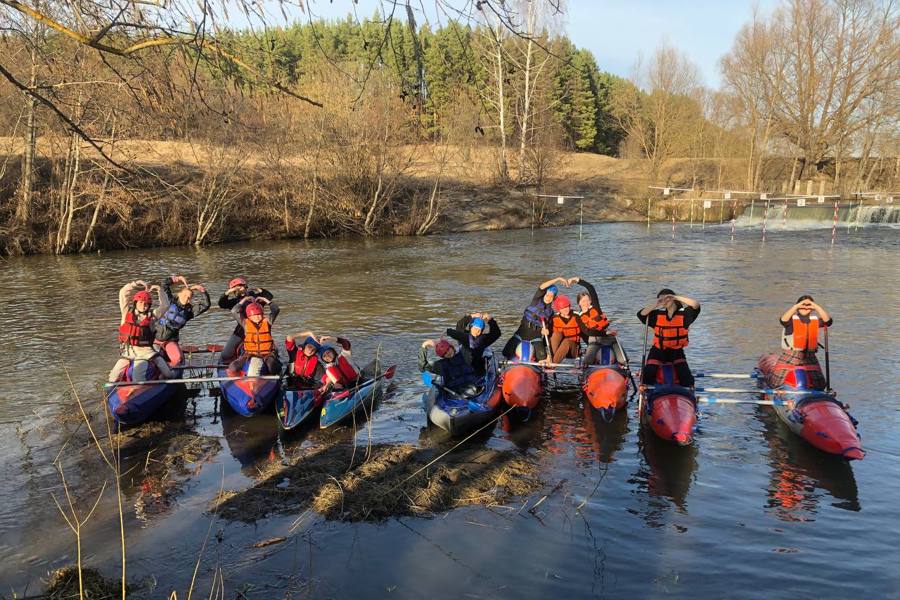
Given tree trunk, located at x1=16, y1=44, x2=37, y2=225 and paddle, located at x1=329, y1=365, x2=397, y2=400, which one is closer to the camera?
paddle, located at x1=329, y1=365, x2=397, y2=400

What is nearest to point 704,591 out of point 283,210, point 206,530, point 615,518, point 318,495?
point 615,518

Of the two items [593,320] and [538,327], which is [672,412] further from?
[538,327]

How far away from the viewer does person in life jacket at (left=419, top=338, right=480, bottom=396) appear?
8266 mm

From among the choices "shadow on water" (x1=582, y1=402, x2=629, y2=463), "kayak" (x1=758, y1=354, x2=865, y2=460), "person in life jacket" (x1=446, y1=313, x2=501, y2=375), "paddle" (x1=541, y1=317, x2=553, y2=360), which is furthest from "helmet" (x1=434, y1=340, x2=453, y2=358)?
"kayak" (x1=758, y1=354, x2=865, y2=460)

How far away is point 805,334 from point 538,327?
3508 mm

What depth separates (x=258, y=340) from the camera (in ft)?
28.3

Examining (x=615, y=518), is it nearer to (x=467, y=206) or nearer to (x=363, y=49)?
(x=363, y=49)

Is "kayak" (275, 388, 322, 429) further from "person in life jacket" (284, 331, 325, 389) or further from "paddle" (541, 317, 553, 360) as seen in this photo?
"paddle" (541, 317, 553, 360)

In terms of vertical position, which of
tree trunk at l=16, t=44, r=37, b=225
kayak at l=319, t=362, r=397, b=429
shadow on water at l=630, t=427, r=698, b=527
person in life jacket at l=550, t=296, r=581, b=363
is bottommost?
shadow on water at l=630, t=427, r=698, b=527

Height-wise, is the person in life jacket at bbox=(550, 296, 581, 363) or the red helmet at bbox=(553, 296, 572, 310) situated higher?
the red helmet at bbox=(553, 296, 572, 310)

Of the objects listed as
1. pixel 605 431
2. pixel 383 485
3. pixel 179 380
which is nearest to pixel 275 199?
pixel 179 380

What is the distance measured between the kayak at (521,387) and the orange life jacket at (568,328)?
1.24m

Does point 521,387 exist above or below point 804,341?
below

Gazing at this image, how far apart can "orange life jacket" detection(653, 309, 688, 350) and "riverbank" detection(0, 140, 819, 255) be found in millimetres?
14382
